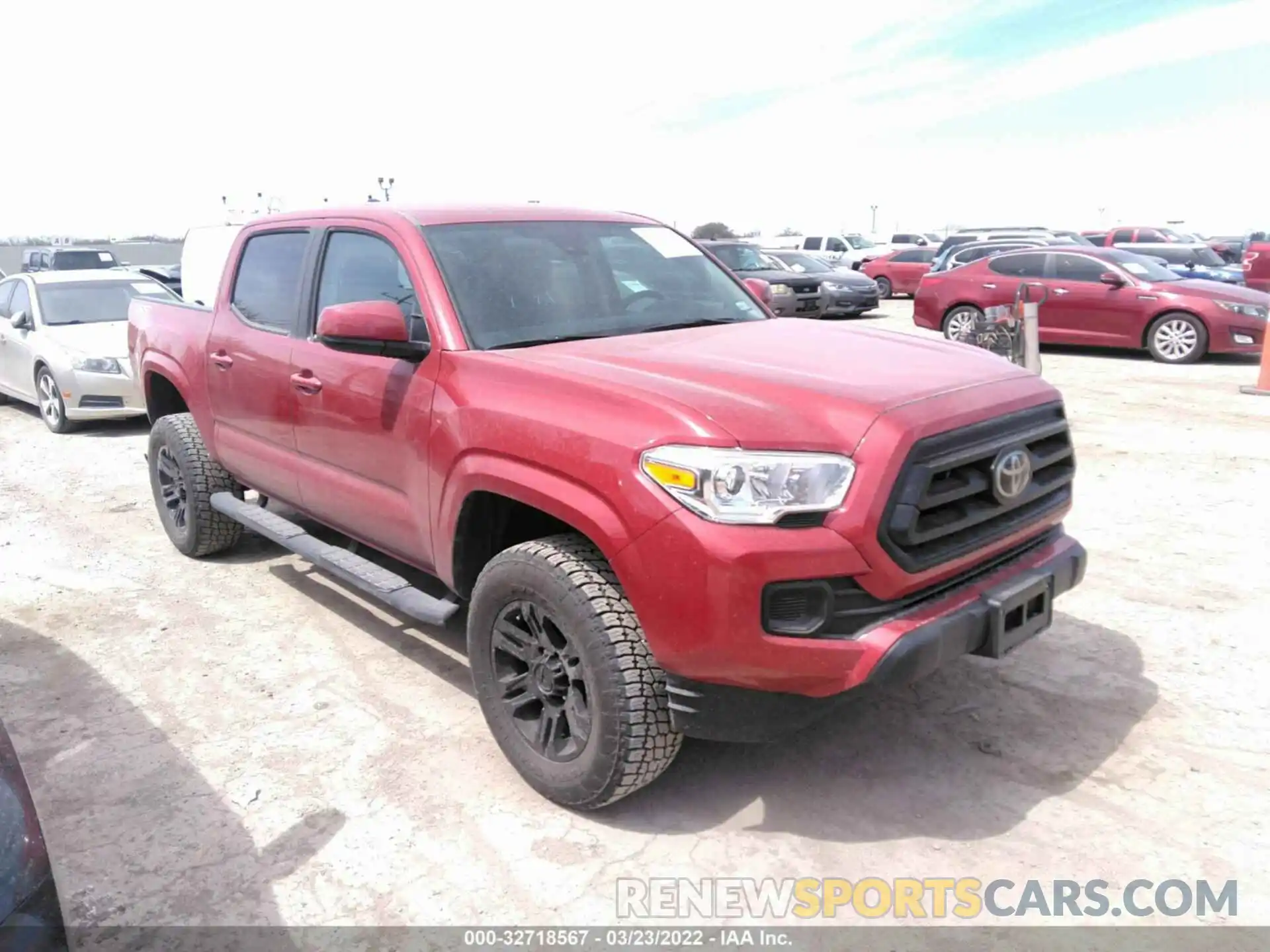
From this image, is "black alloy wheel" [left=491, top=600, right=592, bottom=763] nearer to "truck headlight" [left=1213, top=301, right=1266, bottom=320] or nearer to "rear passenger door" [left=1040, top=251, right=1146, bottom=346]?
"rear passenger door" [left=1040, top=251, right=1146, bottom=346]

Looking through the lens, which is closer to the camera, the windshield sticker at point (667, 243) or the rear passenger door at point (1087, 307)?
the windshield sticker at point (667, 243)

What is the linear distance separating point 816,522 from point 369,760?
6.32 ft

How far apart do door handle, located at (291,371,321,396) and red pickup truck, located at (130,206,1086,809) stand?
0.01 meters

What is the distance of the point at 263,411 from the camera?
4.50 meters

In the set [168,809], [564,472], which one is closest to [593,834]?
[564,472]

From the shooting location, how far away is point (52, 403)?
30.9ft

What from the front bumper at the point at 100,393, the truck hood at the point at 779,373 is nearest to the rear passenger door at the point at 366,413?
the truck hood at the point at 779,373

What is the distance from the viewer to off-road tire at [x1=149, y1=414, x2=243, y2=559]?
208 inches

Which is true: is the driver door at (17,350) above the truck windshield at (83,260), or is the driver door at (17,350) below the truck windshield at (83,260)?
below

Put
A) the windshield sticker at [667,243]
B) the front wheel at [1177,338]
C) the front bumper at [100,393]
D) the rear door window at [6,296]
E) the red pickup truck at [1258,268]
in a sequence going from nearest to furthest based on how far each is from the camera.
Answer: the windshield sticker at [667,243], the front bumper at [100,393], the rear door window at [6,296], the front wheel at [1177,338], the red pickup truck at [1258,268]

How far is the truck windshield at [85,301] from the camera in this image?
9898 mm

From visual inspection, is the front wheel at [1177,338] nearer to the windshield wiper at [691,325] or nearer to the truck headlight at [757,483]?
the windshield wiper at [691,325]

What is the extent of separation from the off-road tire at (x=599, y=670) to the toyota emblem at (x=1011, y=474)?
3.89ft

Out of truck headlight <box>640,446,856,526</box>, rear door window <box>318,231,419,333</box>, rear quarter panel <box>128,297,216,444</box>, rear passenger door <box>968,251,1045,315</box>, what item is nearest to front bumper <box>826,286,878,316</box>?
rear passenger door <box>968,251,1045,315</box>
